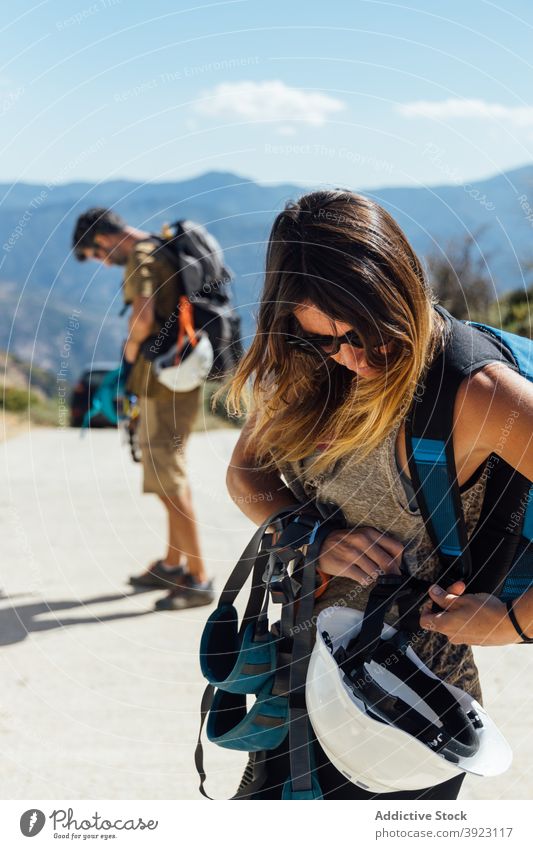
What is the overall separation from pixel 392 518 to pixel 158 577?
11.8 ft

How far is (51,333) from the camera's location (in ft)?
145

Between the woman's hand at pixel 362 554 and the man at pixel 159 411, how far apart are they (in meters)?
3.21

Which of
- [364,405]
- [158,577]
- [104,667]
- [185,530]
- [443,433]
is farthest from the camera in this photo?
[158,577]

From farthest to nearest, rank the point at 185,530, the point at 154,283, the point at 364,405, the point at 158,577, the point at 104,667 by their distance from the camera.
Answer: the point at 158,577, the point at 185,530, the point at 154,283, the point at 104,667, the point at 364,405

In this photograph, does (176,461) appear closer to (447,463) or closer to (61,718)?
(61,718)

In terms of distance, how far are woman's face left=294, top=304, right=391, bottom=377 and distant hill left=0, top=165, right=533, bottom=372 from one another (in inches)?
10.6

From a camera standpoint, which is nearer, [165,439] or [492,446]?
[492,446]

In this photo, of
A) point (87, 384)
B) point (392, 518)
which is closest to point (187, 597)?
point (87, 384)

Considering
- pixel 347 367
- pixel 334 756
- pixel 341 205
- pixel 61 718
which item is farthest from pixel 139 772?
pixel 341 205

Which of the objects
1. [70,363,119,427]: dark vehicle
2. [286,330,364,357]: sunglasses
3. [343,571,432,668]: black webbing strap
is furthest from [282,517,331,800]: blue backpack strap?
[70,363,119,427]: dark vehicle

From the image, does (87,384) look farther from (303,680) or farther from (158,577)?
(303,680)

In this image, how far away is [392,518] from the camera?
5.44 feet
